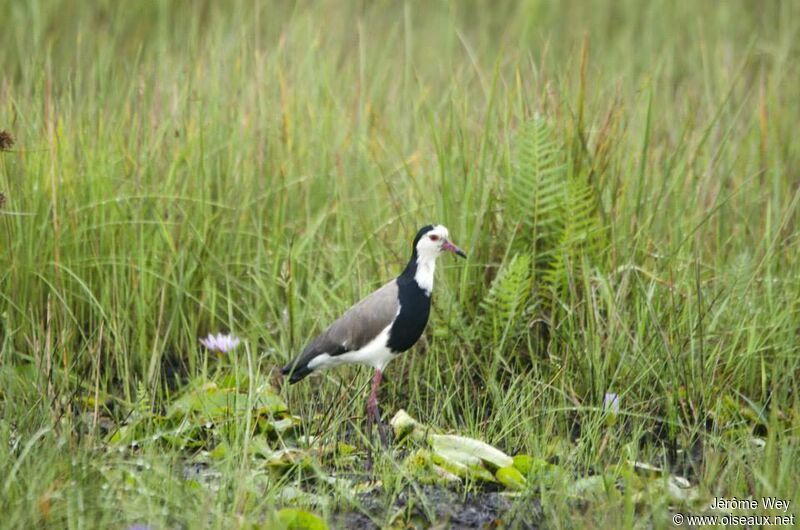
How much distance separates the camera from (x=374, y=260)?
17.2ft

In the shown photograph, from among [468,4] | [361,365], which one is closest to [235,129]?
[361,365]

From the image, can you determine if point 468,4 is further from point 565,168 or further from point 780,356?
point 780,356

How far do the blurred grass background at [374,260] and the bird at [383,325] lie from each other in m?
0.19

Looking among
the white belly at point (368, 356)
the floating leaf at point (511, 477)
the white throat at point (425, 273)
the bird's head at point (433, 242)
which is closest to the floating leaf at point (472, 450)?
the floating leaf at point (511, 477)

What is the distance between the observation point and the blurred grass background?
14.3ft

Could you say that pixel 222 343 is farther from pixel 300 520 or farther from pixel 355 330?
pixel 300 520

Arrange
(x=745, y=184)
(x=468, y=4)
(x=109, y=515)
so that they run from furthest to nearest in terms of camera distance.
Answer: (x=468, y=4), (x=745, y=184), (x=109, y=515)

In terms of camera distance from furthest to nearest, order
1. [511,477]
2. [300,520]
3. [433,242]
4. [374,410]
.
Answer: [433,242], [374,410], [511,477], [300,520]

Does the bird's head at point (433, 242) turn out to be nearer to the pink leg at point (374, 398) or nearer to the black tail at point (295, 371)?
the pink leg at point (374, 398)

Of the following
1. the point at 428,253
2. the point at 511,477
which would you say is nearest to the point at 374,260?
the point at 428,253

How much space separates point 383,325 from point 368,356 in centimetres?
14

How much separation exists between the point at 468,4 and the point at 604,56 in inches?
65.0

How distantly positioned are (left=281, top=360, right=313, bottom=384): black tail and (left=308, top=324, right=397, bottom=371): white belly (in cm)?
3

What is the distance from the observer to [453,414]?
15.3ft
